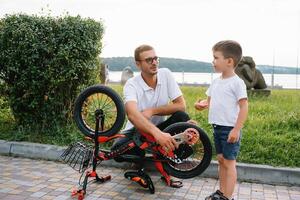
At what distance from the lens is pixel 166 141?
416 cm

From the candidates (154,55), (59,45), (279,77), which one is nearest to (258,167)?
(154,55)

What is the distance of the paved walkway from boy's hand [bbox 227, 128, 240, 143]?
869mm

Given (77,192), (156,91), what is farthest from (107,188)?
(156,91)

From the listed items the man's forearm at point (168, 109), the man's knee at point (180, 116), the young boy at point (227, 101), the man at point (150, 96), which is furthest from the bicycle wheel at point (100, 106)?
the young boy at point (227, 101)

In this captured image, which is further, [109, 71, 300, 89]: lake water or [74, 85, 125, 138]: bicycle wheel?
[109, 71, 300, 89]: lake water

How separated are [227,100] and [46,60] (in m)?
3.07

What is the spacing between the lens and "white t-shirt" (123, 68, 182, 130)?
4.75 m

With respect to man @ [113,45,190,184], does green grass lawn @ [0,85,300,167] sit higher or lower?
lower

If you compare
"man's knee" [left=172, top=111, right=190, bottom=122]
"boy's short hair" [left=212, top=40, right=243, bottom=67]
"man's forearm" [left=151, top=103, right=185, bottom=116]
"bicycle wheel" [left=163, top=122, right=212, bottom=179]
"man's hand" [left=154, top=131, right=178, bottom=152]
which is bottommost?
"bicycle wheel" [left=163, top=122, right=212, bottom=179]

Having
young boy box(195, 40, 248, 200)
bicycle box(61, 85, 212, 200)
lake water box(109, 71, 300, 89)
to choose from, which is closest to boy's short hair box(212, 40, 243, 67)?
young boy box(195, 40, 248, 200)

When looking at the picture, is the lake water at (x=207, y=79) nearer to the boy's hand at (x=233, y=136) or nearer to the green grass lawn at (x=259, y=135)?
the green grass lawn at (x=259, y=135)

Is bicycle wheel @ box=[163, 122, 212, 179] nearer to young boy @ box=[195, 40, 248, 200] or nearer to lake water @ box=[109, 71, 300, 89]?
young boy @ box=[195, 40, 248, 200]

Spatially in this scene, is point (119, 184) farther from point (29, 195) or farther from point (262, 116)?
point (262, 116)

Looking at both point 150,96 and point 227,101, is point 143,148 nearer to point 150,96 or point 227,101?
point 150,96
